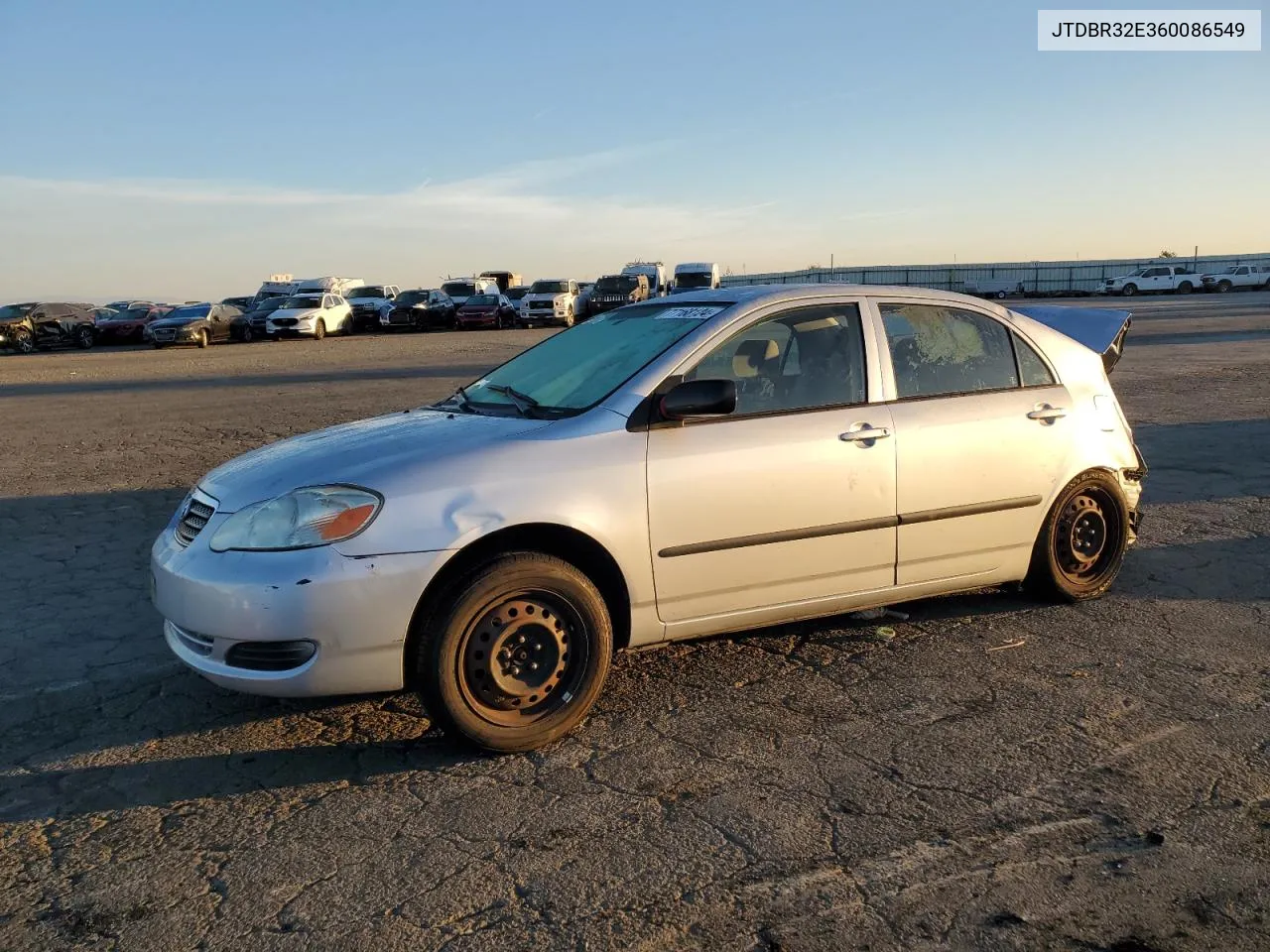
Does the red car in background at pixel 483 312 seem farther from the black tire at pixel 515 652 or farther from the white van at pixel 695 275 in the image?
the black tire at pixel 515 652

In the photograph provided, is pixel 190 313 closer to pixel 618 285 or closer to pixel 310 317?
pixel 310 317

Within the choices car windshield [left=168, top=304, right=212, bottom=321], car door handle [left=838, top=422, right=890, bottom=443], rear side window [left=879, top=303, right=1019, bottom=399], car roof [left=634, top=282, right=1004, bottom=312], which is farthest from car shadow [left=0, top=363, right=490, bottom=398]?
car door handle [left=838, top=422, right=890, bottom=443]

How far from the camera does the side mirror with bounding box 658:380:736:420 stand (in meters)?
3.96

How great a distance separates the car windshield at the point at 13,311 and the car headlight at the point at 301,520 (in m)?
34.0

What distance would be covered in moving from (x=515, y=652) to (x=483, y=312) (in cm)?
3700

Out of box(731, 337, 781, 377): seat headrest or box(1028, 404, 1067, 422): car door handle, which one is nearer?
box(731, 337, 781, 377): seat headrest

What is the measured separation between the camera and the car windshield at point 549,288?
39.6 metres

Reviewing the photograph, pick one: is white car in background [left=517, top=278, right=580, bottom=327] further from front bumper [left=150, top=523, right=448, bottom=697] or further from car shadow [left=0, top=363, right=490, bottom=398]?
front bumper [left=150, top=523, right=448, bottom=697]

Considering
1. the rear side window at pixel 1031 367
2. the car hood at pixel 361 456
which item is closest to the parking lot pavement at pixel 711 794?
the car hood at pixel 361 456

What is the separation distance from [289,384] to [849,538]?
49.9 feet

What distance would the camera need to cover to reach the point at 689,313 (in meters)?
4.61

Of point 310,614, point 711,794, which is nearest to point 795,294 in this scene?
point 711,794

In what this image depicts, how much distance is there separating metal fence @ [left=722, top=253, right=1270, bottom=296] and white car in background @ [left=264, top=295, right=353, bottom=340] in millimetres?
31595

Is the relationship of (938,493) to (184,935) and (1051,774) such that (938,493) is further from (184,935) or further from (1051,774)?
(184,935)
